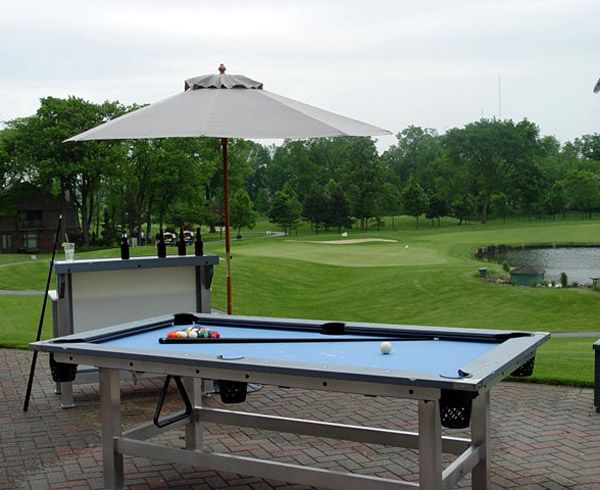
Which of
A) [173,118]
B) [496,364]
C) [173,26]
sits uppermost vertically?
[173,26]

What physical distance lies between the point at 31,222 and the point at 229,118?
5180 cm

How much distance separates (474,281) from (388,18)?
12.2 meters

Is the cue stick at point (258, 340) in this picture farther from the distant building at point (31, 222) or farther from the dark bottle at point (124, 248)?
the distant building at point (31, 222)

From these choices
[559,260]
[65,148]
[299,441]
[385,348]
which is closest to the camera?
[385,348]

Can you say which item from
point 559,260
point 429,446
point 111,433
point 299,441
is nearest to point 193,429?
point 111,433

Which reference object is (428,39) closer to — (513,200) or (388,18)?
(388,18)

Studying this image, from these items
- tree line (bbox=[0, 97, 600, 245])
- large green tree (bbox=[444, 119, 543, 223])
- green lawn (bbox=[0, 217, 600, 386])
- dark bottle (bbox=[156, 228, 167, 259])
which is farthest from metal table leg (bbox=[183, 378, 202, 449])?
large green tree (bbox=[444, 119, 543, 223])

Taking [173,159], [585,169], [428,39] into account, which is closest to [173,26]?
[428,39]

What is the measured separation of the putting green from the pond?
3.81 m

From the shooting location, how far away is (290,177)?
80.6 m

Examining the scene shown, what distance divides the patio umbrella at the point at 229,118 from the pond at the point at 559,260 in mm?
22876

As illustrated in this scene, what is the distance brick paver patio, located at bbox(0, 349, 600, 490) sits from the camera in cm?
488

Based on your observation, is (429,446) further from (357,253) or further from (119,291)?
(357,253)

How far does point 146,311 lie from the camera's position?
7547 mm
